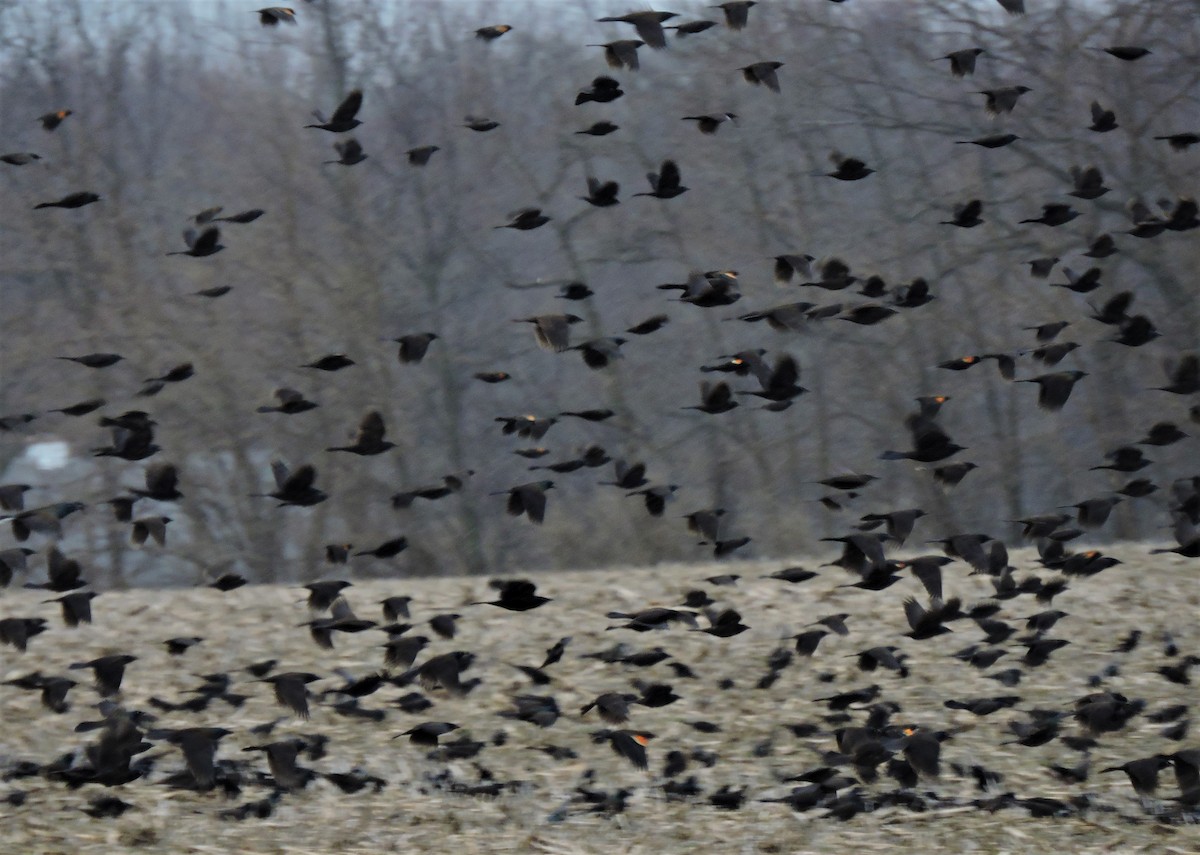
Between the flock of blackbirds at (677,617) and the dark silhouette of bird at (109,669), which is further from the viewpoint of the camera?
the dark silhouette of bird at (109,669)

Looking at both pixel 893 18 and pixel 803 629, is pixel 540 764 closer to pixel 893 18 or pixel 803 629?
pixel 803 629

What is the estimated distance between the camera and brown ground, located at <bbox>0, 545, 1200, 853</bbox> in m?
7.20

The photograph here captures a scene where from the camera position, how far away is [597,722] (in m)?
9.20

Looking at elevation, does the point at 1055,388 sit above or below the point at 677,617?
above

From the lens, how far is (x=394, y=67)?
66.2 ft

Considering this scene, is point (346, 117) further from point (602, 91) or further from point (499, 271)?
point (499, 271)

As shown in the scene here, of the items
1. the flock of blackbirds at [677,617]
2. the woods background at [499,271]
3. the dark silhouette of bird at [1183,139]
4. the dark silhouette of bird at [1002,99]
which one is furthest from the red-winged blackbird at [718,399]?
the woods background at [499,271]

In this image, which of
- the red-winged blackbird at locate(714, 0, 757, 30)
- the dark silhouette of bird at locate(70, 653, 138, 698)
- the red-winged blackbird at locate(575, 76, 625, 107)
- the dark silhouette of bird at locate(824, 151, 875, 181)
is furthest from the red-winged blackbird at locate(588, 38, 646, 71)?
the dark silhouette of bird at locate(70, 653, 138, 698)

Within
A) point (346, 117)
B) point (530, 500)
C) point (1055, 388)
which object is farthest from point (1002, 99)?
point (346, 117)

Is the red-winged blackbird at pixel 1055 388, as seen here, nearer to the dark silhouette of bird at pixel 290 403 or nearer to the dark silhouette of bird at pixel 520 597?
the dark silhouette of bird at pixel 520 597

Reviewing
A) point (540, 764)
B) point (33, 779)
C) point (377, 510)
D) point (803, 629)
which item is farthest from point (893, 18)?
point (33, 779)

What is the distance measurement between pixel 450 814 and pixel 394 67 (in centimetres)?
1450

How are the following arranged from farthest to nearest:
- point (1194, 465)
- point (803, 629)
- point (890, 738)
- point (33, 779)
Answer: point (1194, 465) < point (803, 629) < point (33, 779) < point (890, 738)

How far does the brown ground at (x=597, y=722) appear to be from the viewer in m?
7.20
